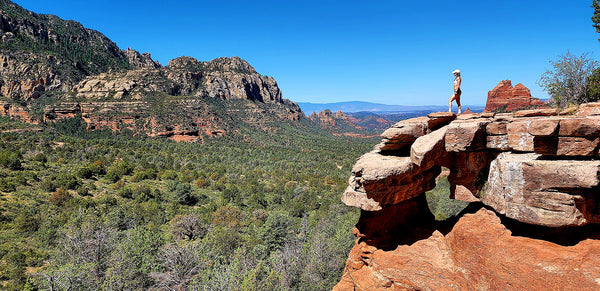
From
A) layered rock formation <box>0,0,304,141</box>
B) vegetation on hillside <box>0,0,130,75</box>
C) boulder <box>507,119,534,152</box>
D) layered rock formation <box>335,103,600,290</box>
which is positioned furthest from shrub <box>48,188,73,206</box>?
vegetation on hillside <box>0,0,130,75</box>

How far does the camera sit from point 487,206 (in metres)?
8.98

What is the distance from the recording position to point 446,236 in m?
9.61

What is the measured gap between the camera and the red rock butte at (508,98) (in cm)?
9368

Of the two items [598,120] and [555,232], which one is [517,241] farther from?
[598,120]

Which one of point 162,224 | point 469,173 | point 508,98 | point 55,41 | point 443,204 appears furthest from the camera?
point 55,41

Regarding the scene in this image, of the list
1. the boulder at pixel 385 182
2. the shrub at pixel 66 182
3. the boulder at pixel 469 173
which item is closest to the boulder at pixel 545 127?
the boulder at pixel 469 173

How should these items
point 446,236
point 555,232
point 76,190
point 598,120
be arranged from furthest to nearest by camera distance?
point 76,190, point 446,236, point 555,232, point 598,120

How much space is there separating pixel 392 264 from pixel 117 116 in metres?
114

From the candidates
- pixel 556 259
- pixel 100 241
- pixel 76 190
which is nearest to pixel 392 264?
pixel 556 259

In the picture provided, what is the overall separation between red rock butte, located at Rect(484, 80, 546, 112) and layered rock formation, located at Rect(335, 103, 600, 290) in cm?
10704

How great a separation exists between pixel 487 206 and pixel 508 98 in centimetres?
12760

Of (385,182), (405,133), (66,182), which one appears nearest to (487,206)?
(385,182)

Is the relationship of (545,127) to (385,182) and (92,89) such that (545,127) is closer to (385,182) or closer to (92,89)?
(385,182)

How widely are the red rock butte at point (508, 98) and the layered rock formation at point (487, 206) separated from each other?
10704cm
